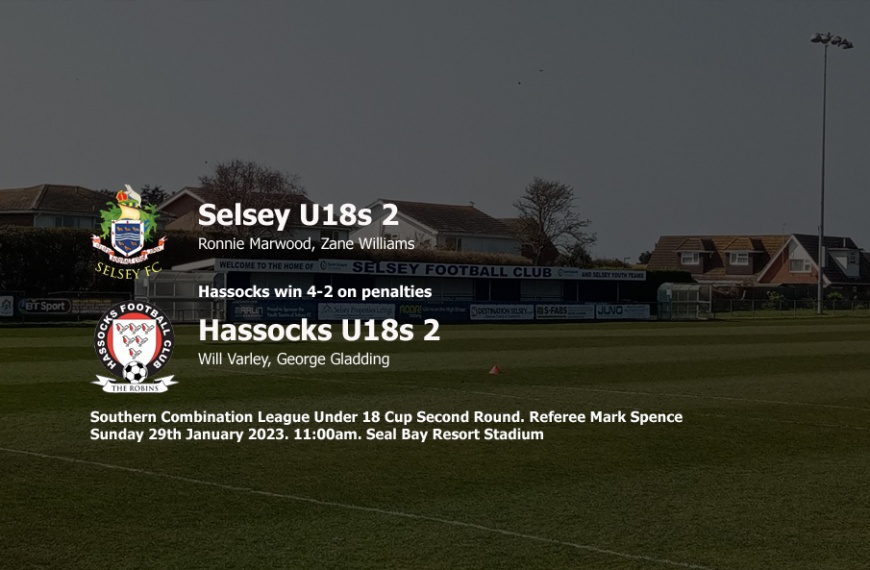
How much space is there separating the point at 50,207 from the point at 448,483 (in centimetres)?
7840

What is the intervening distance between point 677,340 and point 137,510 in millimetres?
31588

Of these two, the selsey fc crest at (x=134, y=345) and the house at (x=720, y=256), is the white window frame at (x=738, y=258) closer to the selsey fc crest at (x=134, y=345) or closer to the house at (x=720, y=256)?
the house at (x=720, y=256)

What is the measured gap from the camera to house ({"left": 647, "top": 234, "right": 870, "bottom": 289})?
336ft

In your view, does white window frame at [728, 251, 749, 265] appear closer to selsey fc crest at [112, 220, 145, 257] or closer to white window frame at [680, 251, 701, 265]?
white window frame at [680, 251, 701, 265]

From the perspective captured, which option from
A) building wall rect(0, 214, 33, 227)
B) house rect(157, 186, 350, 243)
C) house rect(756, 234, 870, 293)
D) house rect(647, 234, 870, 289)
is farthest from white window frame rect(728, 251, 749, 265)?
building wall rect(0, 214, 33, 227)

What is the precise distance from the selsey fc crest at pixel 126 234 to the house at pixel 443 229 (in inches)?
1226

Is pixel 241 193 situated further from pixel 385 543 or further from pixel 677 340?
pixel 385 543

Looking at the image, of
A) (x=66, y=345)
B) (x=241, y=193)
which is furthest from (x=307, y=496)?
(x=241, y=193)

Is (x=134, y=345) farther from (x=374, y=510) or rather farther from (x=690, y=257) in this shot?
(x=690, y=257)

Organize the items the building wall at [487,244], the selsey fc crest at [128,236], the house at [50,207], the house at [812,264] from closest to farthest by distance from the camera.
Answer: the selsey fc crest at [128,236]
the house at [50,207]
the building wall at [487,244]
the house at [812,264]

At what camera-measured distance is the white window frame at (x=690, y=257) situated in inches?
4336

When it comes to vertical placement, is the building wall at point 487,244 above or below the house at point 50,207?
below

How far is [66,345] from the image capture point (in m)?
31.9

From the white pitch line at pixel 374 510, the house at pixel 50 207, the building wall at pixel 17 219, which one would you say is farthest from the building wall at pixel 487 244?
the white pitch line at pixel 374 510
